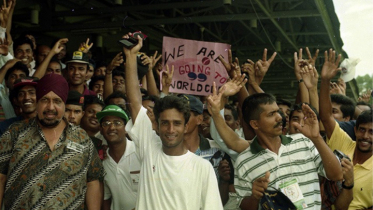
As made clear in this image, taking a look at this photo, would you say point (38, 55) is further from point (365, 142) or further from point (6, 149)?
point (365, 142)

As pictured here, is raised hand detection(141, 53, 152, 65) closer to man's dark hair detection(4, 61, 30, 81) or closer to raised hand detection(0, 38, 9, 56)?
man's dark hair detection(4, 61, 30, 81)

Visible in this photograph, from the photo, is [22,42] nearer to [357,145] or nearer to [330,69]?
[330,69]

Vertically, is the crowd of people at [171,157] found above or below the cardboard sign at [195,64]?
below

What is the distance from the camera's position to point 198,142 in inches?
175

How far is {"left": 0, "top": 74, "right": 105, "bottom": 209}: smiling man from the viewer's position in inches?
144

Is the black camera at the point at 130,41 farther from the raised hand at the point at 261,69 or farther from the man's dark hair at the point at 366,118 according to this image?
the man's dark hair at the point at 366,118

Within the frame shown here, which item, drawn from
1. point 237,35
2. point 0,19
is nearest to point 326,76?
point 0,19

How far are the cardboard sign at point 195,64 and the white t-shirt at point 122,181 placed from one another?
2.21m

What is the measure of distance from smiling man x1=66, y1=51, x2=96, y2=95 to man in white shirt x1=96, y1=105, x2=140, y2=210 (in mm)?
1511

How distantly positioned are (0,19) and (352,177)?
3.81 m

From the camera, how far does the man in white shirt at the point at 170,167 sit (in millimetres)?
3627

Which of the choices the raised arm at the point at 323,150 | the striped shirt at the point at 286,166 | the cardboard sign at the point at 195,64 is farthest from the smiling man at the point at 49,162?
the cardboard sign at the point at 195,64

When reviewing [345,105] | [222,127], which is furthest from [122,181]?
[345,105]

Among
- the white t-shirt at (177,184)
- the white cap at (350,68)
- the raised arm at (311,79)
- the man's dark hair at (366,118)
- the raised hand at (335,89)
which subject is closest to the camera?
the white t-shirt at (177,184)
